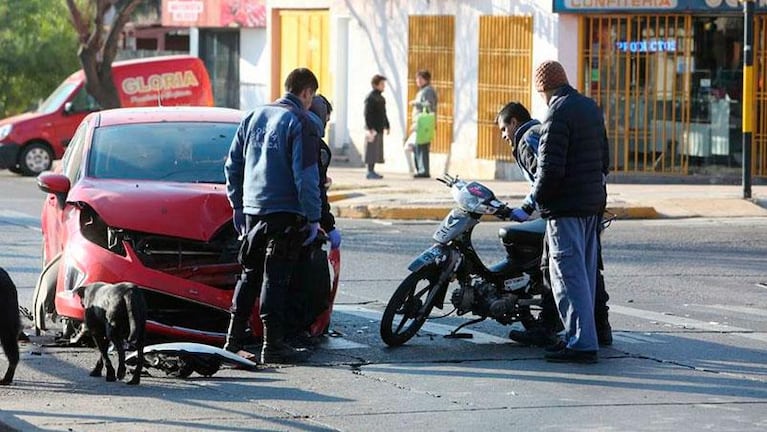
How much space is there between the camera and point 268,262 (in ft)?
31.3

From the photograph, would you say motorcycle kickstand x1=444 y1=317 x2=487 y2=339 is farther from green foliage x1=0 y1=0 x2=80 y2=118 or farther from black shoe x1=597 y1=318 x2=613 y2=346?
green foliage x1=0 y1=0 x2=80 y2=118

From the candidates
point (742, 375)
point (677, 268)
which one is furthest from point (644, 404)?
point (677, 268)

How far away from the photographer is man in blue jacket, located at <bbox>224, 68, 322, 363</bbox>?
9523 millimetres

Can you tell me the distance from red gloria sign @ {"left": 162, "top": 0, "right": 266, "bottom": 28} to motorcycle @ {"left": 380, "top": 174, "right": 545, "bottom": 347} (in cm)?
2649

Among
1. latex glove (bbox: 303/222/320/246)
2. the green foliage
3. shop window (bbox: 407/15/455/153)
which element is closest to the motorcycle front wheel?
latex glove (bbox: 303/222/320/246)

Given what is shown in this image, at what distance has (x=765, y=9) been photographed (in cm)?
2366

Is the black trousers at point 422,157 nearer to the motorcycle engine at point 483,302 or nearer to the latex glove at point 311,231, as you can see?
the motorcycle engine at point 483,302

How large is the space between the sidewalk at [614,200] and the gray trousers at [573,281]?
10216 mm

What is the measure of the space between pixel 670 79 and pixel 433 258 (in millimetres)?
14676

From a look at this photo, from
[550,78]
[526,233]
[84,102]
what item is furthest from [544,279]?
[84,102]

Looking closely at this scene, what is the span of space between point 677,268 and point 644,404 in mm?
6691

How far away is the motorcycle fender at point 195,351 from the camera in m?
9.05

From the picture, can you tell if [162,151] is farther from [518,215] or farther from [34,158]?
[34,158]

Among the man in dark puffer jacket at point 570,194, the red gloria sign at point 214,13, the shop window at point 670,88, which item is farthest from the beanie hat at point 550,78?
the red gloria sign at point 214,13
